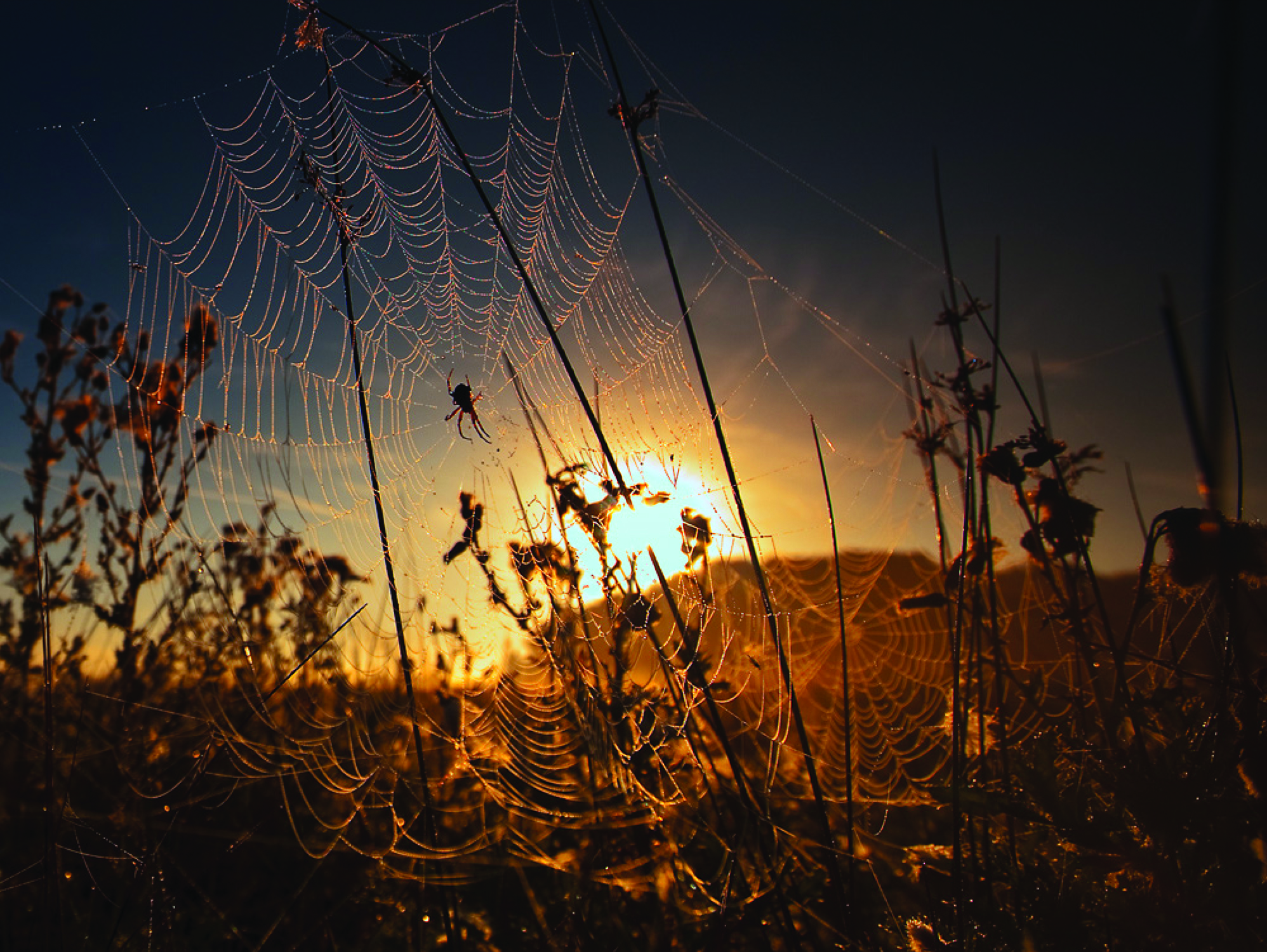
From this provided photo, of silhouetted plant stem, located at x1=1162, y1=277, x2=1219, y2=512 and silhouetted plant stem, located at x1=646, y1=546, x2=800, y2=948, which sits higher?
silhouetted plant stem, located at x1=1162, y1=277, x2=1219, y2=512

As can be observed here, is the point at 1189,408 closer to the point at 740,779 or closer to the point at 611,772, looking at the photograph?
the point at 740,779

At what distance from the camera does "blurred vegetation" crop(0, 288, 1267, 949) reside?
1.11m

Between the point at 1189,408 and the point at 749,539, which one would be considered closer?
the point at 1189,408

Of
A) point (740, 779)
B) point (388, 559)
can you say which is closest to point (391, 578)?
point (388, 559)

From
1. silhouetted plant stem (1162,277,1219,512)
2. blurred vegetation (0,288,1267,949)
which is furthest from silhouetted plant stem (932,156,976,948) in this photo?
silhouetted plant stem (1162,277,1219,512)

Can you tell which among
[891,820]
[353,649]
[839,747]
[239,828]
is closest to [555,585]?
[353,649]

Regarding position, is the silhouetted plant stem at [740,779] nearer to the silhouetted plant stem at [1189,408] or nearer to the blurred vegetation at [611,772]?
the blurred vegetation at [611,772]

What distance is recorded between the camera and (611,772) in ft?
5.31

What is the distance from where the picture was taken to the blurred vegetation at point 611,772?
111 cm

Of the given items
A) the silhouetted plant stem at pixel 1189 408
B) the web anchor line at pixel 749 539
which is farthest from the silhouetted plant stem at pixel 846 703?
the silhouetted plant stem at pixel 1189 408

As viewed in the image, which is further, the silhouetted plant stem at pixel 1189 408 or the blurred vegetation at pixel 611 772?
the blurred vegetation at pixel 611 772

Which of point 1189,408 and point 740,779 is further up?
point 1189,408

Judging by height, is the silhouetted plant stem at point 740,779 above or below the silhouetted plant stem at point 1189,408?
below

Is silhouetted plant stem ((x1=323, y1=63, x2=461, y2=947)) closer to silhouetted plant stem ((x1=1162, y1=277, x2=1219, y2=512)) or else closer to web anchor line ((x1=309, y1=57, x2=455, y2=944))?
web anchor line ((x1=309, y1=57, x2=455, y2=944))
